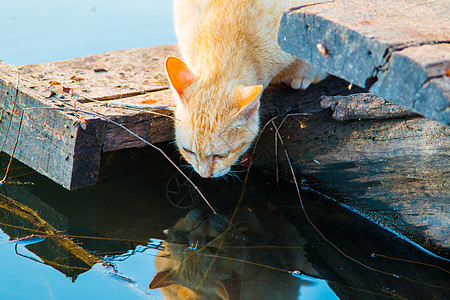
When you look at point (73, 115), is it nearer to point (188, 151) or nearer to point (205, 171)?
point (188, 151)

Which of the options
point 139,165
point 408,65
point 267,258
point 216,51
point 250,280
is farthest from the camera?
point 139,165

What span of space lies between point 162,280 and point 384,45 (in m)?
1.54

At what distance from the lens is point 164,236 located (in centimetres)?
273

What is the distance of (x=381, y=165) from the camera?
2.79 m

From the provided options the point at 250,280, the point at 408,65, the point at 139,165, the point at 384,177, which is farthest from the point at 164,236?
the point at 408,65

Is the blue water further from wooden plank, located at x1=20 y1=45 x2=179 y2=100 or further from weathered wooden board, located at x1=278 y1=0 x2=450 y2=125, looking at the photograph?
weathered wooden board, located at x1=278 y1=0 x2=450 y2=125

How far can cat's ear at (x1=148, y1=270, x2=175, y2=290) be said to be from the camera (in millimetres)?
2328

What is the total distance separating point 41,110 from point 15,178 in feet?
2.18

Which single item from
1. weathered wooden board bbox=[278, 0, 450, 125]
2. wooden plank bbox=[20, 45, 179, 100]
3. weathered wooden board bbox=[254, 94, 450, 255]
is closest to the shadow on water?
weathered wooden board bbox=[254, 94, 450, 255]

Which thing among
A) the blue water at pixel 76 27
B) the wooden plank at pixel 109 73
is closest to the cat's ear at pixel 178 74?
the wooden plank at pixel 109 73

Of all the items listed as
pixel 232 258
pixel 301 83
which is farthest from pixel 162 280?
pixel 301 83

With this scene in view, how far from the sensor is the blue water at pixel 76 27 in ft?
16.3

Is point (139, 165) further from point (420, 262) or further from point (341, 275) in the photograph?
point (420, 262)

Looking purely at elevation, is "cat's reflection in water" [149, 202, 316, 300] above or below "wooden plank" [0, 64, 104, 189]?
below
